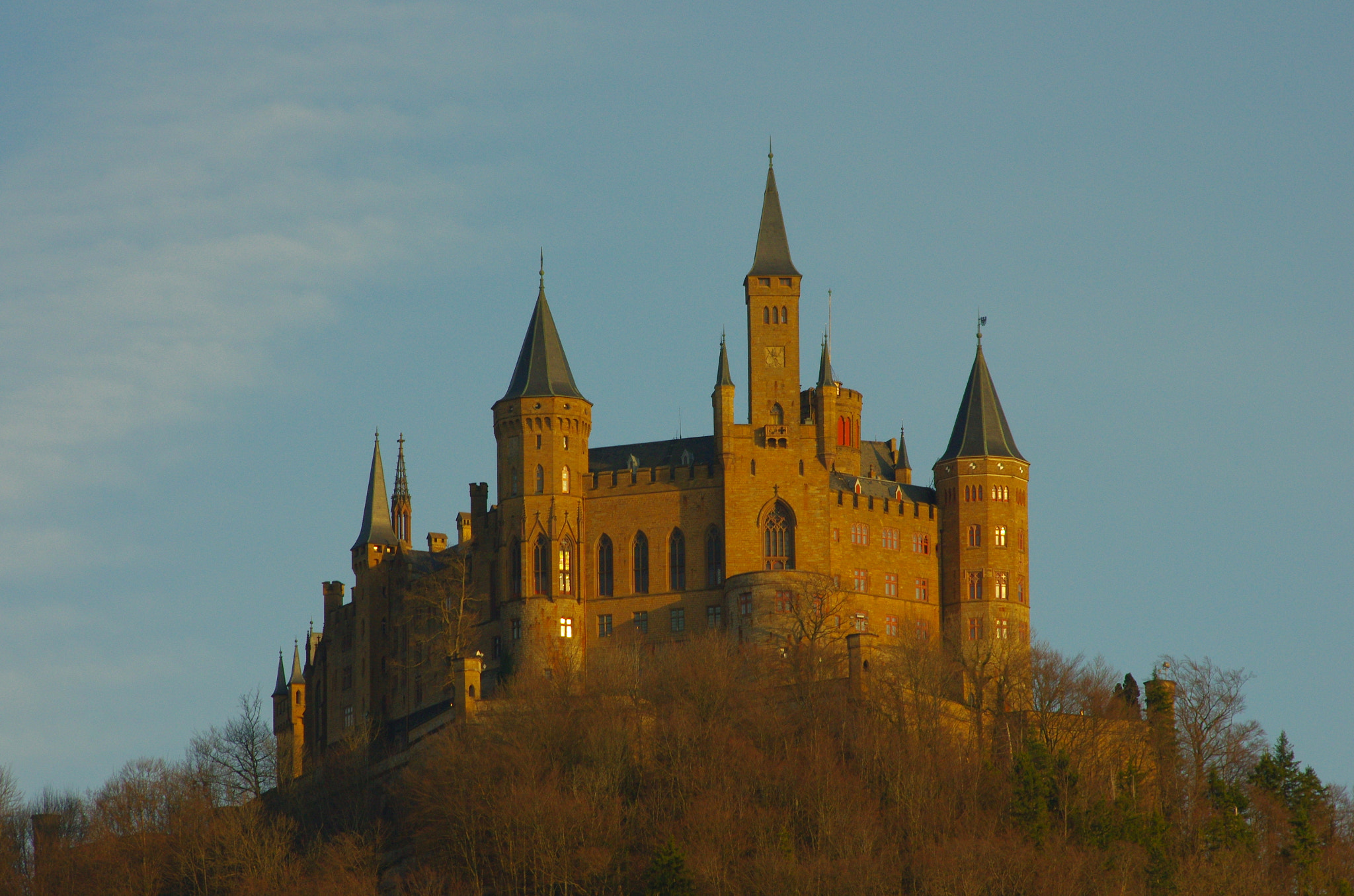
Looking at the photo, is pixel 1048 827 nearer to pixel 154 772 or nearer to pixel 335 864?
pixel 335 864

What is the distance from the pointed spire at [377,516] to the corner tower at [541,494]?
12.0 metres

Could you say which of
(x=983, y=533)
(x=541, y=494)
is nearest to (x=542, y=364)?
(x=541, y=494)

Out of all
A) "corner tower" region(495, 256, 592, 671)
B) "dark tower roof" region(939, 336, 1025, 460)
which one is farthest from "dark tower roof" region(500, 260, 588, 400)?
"dark tower roof" region(939, 336, 1025, 460)

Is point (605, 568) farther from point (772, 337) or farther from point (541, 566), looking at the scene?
point (772, 337)

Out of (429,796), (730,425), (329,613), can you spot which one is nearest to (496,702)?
(429,796)

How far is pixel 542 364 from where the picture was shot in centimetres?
11200

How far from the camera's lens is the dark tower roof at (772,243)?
112125 mm

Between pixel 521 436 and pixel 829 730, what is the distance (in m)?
21.7

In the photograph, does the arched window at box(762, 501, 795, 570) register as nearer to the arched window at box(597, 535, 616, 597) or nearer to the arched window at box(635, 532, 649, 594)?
the arched window at box(635, 532, 649, 594)

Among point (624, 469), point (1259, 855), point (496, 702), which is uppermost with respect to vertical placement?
point (624, 469)

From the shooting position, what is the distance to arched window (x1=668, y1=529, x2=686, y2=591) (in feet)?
358

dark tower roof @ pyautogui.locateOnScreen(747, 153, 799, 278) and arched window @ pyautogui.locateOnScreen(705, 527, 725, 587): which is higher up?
dark tower roof @ pyautogui.locateOnScreen(747, 153, 799, 278)

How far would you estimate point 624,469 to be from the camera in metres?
111

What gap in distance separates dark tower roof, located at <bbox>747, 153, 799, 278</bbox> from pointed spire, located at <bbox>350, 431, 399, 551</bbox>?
852 inches
